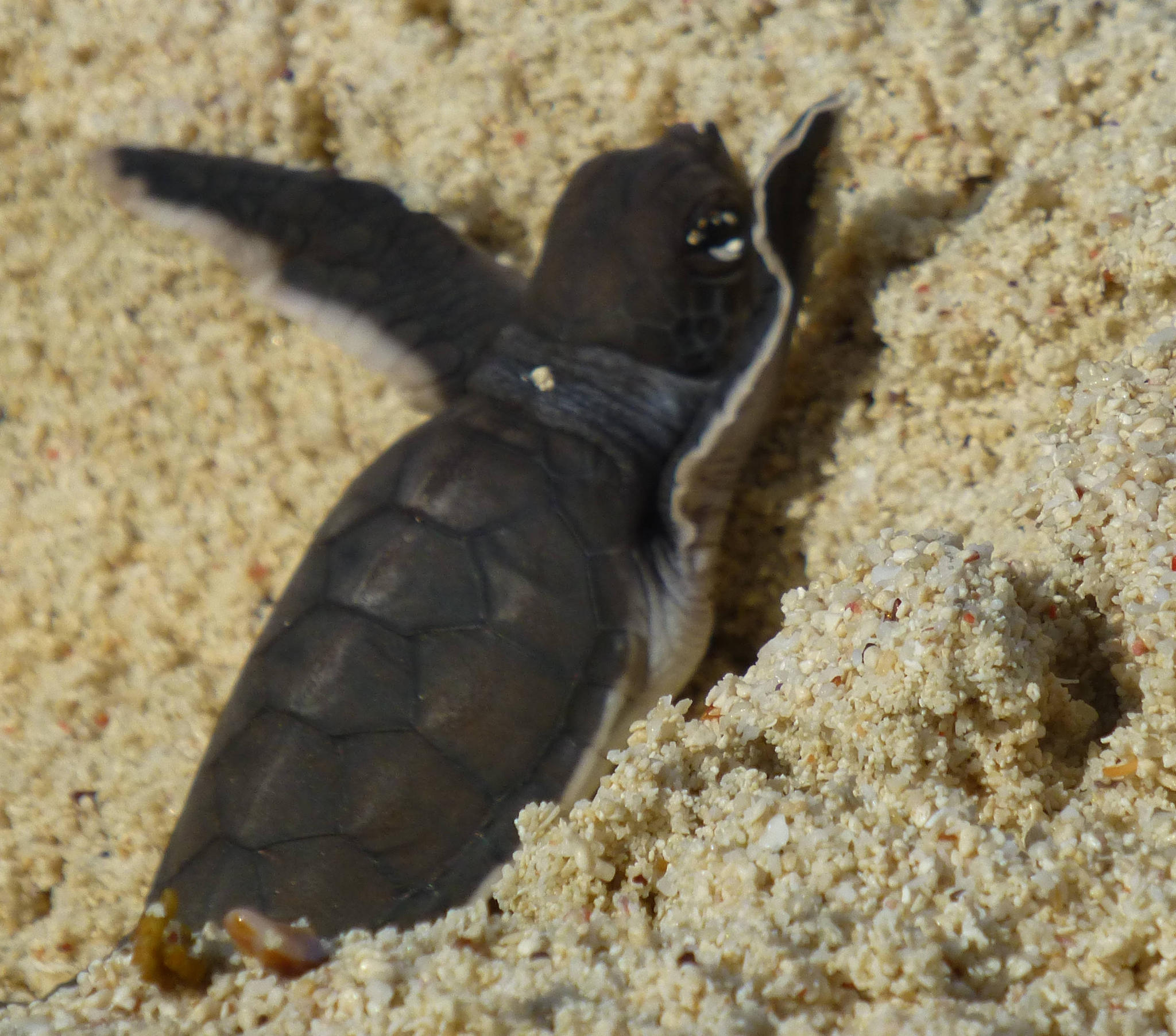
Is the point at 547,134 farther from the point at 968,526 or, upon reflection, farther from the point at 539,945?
the point at 539,945

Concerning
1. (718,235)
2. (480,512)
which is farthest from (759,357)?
(480,512)

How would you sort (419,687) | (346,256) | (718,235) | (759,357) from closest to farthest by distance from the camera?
(419,687), (759,357), (718,235), (346,256)

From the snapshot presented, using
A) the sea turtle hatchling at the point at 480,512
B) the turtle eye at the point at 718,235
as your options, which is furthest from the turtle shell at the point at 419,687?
the turtle eye at the point at 718,235

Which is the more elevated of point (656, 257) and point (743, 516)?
point (656, 257)

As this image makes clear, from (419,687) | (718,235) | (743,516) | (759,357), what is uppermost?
(718,235)

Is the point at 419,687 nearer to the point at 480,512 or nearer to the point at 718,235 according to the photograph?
the point at 480,512

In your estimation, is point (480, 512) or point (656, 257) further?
point (656, 257)

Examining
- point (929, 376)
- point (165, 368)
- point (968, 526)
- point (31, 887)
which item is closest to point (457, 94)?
point (165, 368)

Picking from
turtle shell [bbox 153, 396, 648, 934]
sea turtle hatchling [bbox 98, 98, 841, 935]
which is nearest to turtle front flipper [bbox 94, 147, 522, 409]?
sea turtle hatchling [bbox 98, 98, 841, 935]
